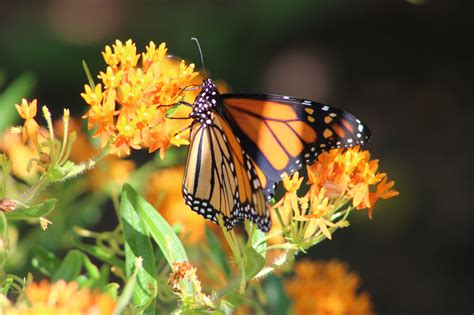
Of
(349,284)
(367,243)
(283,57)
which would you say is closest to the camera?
(349,284)

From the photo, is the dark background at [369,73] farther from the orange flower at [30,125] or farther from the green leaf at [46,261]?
the orange flower at [30,125]

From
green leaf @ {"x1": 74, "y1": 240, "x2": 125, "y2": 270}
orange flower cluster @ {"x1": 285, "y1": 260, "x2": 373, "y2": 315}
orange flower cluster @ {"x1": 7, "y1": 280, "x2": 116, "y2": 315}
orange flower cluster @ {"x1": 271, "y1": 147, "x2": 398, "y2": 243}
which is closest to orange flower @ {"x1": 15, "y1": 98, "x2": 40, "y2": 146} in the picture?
green leaf @ {"x1": 74, "y1": 240, "x2": 125, "y2": 270}

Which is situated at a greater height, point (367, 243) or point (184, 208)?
point (367, 243)

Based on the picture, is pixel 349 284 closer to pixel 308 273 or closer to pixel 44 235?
pixel 308 273

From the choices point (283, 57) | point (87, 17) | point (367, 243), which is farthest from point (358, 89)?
point (87, 17)

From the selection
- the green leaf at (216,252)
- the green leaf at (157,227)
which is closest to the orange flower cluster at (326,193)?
the green leaf at (157,227)

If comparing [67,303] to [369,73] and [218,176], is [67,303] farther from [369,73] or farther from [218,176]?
[369,73]
